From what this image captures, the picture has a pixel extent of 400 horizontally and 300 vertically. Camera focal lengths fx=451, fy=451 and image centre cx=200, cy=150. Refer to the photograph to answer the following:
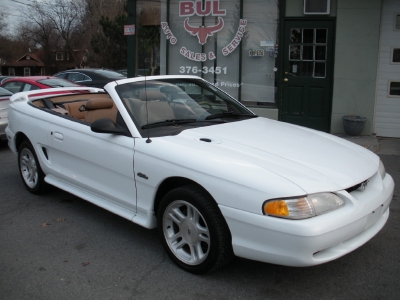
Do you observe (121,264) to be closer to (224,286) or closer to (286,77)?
(224,286)

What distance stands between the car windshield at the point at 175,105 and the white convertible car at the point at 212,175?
0.5 inches

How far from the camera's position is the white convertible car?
3.08 m

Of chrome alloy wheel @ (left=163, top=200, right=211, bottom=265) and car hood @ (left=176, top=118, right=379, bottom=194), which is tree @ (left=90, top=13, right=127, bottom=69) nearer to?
car hood @ (left=176, top=118, right=379, bottom=194)

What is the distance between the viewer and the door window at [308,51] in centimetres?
951

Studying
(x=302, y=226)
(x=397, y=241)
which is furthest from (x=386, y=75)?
(x=302, y=226)

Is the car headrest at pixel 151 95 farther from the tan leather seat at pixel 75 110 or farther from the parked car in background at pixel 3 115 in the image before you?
the parked car in background at pixel 3 115

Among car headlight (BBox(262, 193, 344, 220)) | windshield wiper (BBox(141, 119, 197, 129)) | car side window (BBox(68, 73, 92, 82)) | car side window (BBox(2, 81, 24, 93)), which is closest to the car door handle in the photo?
windshield wiper (BBox(141, 119, 197, 129))

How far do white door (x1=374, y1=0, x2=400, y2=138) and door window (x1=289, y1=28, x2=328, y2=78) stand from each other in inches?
45.6

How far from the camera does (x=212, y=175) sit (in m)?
3.33

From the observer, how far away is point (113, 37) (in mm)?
33875

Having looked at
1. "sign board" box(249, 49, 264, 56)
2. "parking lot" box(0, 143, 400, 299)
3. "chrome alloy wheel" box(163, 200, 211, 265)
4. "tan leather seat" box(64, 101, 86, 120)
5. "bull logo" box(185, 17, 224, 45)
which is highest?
"bull logo" box(185, 17, 224, 45)

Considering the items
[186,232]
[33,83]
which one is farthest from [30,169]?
[33,83]

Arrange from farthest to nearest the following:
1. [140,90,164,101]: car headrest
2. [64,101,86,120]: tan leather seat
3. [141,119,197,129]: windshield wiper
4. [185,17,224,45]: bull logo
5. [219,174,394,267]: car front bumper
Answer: [185,17,224,45]: bull logo
[64,101,86,120]: tan leather seat
[140,90,164,101]: car headrest
[141,119,197,129]: windshield wiper
[219,174,394,267]: car front bumper

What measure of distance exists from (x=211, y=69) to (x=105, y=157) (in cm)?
672
